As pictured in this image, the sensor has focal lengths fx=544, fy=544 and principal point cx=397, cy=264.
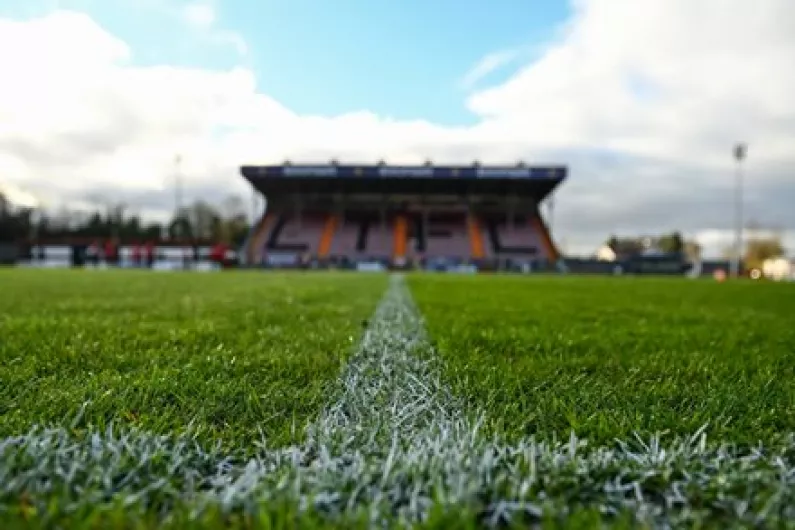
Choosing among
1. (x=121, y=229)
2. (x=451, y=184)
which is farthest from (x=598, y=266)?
(x=121, y=229)

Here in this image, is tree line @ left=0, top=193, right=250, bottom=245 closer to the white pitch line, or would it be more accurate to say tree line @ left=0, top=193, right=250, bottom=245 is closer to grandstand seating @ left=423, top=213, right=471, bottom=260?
grandstand seating @ left=423, top=213, right=471, bottom=260

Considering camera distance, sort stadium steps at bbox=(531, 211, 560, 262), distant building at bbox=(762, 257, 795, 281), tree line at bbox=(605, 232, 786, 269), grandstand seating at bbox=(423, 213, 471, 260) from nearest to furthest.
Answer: stadium steps at bbox=(531, 211, 560, 262)
grandstand seating at bbox=(423, 213, 471, 260)
distant building at bbox=(762, 257, 795, 281)
tree line at bbox=(605, 232, 786, 269)

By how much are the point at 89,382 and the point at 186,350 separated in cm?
62

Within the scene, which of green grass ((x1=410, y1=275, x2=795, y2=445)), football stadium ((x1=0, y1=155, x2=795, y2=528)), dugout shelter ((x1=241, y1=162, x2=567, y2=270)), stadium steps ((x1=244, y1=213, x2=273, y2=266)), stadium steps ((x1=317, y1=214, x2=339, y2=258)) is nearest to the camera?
football stadium ((x1=0, y1=155, x2=795, y2=528))

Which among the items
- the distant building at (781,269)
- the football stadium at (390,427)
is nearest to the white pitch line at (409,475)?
the football stadium at (390,427)

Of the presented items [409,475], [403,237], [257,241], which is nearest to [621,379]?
[409,475]

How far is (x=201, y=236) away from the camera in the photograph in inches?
2409

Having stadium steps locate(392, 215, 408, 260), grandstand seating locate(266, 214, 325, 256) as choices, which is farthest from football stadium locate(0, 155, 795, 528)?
grandstand seating locate(266, 214, 325, 256)

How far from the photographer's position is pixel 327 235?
37500 mm

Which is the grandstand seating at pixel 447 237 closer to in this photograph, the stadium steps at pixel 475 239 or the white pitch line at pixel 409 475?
the stadium steps at pixel 475 239

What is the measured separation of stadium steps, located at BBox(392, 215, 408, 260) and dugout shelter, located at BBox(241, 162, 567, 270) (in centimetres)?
10

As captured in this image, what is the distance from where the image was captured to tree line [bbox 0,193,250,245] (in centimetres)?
5512

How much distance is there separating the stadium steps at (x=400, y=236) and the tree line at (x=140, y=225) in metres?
24.3

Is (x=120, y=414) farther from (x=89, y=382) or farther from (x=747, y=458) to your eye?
(x=747, y=458)
